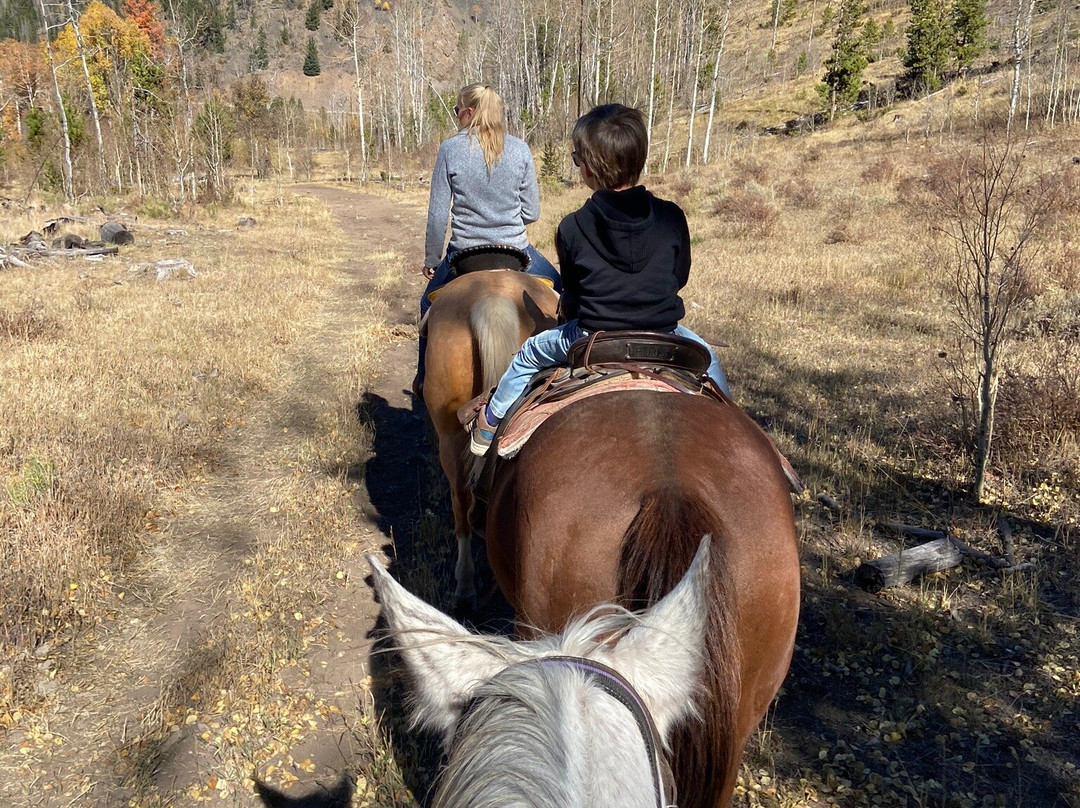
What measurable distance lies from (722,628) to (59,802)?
2862 millimetres

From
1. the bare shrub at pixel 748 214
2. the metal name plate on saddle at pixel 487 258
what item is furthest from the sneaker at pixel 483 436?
the bare shrub at pixel 748 214

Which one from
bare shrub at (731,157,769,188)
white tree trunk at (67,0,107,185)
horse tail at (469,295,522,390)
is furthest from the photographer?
white tree trunk at (67,0,107,185)

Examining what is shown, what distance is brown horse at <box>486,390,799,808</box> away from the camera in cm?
157

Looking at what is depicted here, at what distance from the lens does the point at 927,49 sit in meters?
38.1

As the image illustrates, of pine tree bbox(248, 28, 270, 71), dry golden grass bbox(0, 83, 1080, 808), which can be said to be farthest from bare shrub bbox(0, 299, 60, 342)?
pine tree bbox(248, 28, 270, 71)

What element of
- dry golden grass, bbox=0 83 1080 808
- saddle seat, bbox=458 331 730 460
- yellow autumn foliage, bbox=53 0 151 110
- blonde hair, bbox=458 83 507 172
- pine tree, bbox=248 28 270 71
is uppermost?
pine tree, bbox=248 28 270 71

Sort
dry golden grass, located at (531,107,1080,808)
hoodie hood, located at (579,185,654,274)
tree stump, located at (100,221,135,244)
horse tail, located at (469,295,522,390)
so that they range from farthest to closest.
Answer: tree stump, located at (100,221,135,244)
horse tail, located at (469,295,522,390)
dry golden grass, located at (531,107,1080,808)
hoodie hood, located at (579,185,654,274)

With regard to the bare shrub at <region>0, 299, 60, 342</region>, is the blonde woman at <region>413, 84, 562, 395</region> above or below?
above

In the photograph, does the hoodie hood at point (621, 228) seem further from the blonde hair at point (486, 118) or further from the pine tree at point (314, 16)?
the pine tree at point (314, 16)

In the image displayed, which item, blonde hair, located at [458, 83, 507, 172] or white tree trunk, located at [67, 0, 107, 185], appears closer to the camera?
blonde hair, located at [458, 83, 507, 172]

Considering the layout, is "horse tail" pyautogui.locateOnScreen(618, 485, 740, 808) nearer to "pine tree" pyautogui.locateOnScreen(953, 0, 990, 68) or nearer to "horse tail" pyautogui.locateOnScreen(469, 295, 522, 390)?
"horse tail" pyautogui.locateOnScreen(469, 295, 522, 390)

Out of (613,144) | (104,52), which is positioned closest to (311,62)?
(104,52)

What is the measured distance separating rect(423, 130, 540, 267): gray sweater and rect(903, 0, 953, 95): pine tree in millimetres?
41093

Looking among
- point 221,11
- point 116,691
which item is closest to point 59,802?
point 116,691
